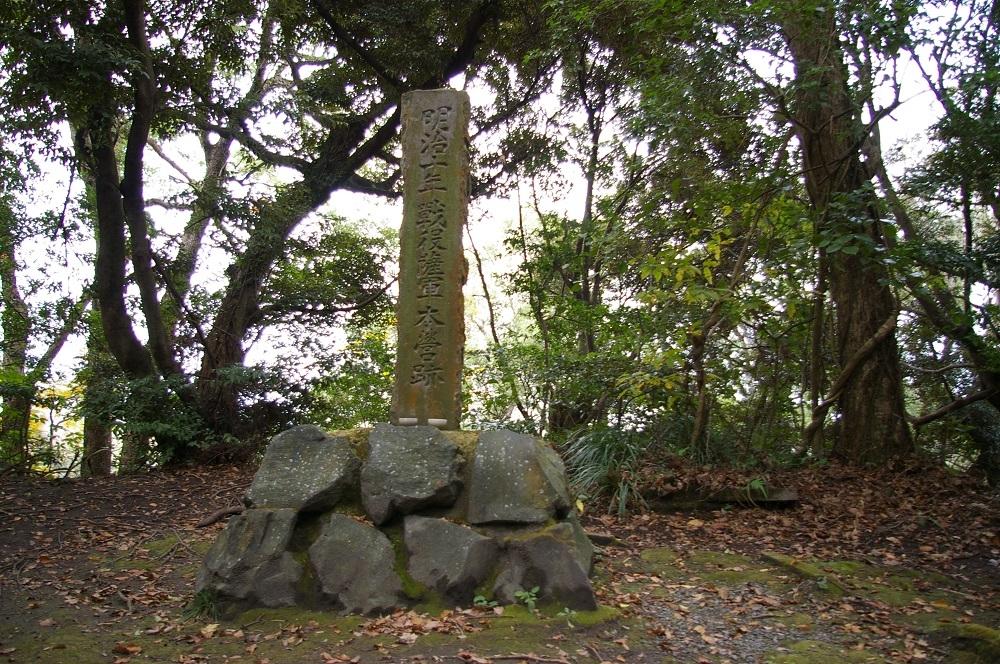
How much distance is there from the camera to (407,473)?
15.8 feet

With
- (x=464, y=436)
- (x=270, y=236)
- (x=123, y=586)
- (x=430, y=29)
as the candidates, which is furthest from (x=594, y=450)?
(x=430, y=29)

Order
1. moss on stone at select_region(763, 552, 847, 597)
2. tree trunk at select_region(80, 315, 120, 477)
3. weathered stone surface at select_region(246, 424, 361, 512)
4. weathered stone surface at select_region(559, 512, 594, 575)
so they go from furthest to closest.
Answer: tree trunk at select_region(80, 315, 120, 477)
moss on stone at select_region(763, 552, 847, 597)
weathered stone surface at select_region(246, 424, 361, 512)
weathered stone surface at select_region(559, 512, 594, 575)

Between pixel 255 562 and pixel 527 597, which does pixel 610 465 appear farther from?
pixel 255 562

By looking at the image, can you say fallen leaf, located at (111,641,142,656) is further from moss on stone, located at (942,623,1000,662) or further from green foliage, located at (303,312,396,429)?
green foliage, located at (303,312,396,429)

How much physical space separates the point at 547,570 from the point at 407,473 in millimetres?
1149

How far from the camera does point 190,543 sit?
6203mm

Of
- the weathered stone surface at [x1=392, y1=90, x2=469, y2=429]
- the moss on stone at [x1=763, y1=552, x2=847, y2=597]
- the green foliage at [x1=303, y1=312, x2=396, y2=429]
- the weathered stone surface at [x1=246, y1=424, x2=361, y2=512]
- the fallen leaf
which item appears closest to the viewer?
the fallen leaf

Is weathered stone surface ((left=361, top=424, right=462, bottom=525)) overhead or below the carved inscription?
below

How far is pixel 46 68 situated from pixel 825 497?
8.75 m

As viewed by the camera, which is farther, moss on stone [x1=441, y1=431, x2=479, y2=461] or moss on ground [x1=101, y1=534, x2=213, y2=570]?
moss on ground [x1=101, y1=534, x2=213, y2=570]

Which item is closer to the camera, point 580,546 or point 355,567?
point 355,567

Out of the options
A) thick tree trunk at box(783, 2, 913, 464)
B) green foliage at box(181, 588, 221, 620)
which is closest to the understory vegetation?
thick tree trunk at box(783, 2, 913, 464)

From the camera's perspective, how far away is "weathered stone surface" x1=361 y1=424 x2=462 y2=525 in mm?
4734

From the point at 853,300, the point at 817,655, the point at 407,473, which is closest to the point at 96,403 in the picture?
the point at 407,473
